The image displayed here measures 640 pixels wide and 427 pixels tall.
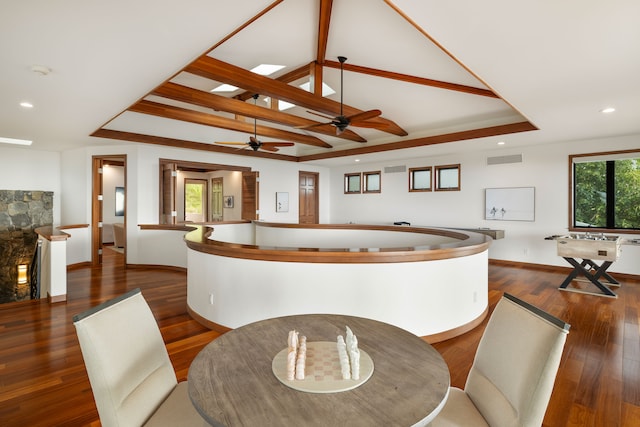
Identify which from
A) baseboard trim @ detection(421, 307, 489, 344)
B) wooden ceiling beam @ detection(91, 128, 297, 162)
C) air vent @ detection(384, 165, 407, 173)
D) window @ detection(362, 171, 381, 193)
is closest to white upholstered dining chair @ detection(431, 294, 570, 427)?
baseboard trim @ detection(421, 307, 489, 344)

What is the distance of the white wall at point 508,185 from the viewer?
6.09 m

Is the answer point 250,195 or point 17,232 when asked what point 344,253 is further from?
point 17,232

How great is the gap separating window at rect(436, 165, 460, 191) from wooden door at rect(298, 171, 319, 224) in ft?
12.0

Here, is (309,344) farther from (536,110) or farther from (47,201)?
(47,201)

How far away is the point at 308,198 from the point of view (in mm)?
9789

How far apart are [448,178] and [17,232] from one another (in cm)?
927

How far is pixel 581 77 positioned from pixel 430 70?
1.71m

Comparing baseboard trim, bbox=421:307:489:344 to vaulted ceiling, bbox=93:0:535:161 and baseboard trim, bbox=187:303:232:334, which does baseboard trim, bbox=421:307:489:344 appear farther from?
vaulted ceiling, bbox=93:0:535:161

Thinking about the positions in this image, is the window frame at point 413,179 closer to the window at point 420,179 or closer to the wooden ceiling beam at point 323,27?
the window at point 420,179

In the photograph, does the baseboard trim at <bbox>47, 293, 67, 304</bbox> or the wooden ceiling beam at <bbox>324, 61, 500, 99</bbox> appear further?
the wooden ceiling beam at <bbox>324, 61, 500, 99</bbox>

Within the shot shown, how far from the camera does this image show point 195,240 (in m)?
3.60

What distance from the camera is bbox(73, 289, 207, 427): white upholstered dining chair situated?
3.86ft

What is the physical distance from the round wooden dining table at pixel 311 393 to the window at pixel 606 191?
6.40 meters

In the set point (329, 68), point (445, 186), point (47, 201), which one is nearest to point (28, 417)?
point (329, 68)
